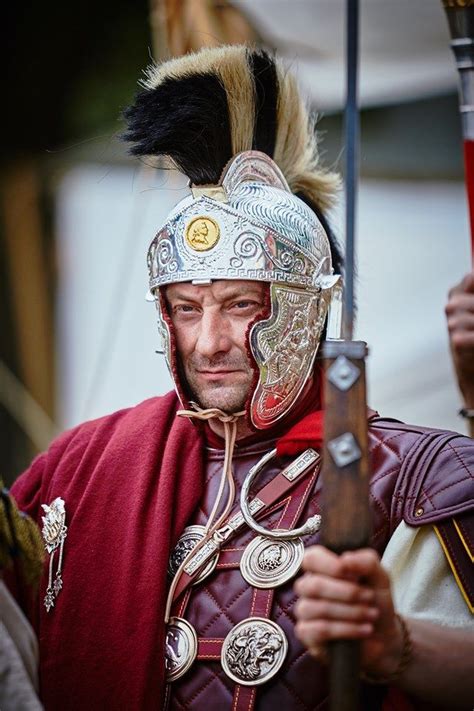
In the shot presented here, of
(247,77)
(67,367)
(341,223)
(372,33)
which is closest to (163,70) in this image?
(247,77)

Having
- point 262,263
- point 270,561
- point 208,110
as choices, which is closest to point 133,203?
point 208,110

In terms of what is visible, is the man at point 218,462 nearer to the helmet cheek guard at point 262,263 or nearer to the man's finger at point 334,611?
the helmet cheek guard at point 262,263

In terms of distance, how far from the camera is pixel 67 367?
21.7 ft

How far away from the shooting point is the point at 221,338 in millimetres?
2910

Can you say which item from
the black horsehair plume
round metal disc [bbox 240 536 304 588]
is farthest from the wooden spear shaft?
the black horsehair plume

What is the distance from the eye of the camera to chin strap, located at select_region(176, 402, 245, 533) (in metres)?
2.95

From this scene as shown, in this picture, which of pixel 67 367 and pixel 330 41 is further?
pixel 67 367

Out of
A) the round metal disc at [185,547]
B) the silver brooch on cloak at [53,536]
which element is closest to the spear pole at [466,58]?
the round metal disc at [185,547]

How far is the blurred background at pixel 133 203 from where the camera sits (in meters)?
5.43

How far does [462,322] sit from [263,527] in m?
0.66

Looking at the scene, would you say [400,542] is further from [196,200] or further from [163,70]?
[163,70]

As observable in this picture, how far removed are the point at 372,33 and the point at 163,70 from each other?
2236 mm

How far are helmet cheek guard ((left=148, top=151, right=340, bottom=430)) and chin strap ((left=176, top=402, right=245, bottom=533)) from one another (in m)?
0.05

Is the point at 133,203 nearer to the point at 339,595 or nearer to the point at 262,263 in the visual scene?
the point at 262,263
